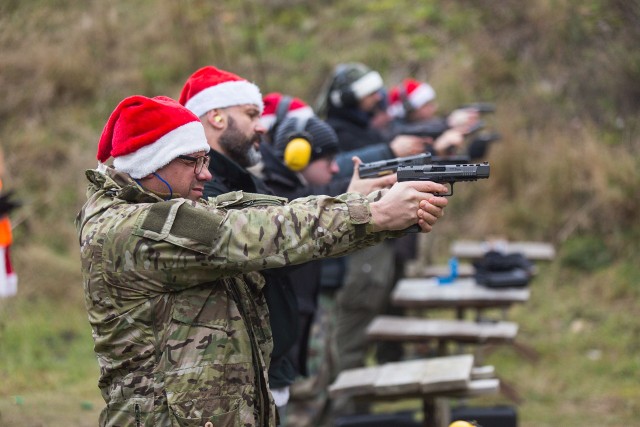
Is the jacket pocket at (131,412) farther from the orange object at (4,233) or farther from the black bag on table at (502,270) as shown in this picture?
the black bag on table at (502,270)

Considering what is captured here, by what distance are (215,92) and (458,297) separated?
3.20 meters

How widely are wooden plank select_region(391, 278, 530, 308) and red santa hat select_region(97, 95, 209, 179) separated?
3.77 metres

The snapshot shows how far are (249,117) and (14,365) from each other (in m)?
3.86

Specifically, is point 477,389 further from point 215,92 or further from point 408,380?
point 215,92

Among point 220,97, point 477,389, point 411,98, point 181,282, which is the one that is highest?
point 411,98

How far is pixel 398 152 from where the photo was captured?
457cm

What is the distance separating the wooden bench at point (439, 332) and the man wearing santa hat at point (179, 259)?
10.1ft

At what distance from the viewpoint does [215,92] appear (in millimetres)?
3732

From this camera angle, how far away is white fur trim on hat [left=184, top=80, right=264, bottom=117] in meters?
3.71

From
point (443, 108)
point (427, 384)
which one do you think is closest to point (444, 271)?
point (443, 108)

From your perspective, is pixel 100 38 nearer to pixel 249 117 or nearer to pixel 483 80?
pixel 483 80

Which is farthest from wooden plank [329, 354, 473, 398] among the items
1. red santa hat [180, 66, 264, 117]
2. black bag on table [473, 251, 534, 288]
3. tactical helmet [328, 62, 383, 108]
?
tactical helmet [328, 62, 383, 108]

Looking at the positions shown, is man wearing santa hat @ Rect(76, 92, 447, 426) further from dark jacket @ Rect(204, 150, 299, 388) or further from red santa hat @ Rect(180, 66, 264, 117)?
red santa hat @ Rect(180, 66, 264, 117)

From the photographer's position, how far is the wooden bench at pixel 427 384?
4375 mm
